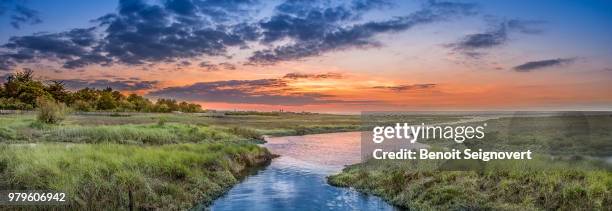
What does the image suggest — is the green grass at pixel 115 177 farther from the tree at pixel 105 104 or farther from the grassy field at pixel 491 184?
the tree at pixel 105 104

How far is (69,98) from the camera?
351 feet

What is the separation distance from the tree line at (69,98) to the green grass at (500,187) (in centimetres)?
5966

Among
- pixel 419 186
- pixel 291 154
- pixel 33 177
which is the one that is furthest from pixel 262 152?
pixel 33 177

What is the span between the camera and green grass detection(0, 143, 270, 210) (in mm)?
18172

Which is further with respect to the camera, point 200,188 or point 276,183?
point 276,183

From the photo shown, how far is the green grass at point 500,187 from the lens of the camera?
1653 cm

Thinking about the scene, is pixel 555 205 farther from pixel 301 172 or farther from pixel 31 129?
pixel 31 129

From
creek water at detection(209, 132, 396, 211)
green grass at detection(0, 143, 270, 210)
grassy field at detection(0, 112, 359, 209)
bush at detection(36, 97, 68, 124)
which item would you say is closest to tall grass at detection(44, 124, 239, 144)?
bush at detection(36, 97, 68, 124)

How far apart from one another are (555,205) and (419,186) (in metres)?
6.78

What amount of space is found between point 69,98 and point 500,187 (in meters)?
109

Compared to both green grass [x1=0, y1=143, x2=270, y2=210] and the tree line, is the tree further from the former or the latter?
green grass [x1=0, y1=143, x2=270, y2=210]

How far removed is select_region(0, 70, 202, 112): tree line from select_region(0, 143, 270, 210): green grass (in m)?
49.6

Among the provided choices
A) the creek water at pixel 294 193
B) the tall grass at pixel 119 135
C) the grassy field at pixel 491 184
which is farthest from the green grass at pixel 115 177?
the tall grass at pixel 119 135

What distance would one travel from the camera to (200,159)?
28.2 metres
